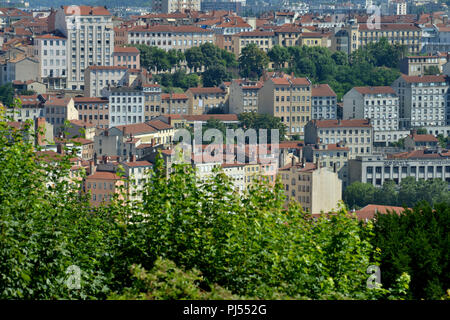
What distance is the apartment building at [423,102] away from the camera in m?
67.6

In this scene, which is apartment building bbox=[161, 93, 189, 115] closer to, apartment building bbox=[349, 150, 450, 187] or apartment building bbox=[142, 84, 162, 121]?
apartment building bbox=[142, 84, 162, 121]

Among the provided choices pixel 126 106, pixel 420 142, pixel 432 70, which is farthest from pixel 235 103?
pixel 432 70

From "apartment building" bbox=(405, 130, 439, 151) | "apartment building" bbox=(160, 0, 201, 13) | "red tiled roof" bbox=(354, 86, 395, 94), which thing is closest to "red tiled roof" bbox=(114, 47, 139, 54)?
"red tiled roof" bbox=(354, 86, 395, 94)

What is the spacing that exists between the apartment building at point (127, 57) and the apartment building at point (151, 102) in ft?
17.8

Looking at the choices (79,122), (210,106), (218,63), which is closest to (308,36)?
(218,63)

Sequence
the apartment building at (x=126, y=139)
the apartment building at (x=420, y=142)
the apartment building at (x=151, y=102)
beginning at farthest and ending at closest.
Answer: the apartment building at (x=151, y=102) < the apartment building at (x=420, y=142) < the apartment building at (x=126, y=139)

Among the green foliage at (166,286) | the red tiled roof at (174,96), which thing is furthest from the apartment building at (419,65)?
the green foliage at (166,286)

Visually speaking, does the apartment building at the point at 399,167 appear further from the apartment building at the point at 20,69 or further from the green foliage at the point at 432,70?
the apartment building at the point at 20,69

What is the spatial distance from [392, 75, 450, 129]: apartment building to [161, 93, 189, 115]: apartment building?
1248cm

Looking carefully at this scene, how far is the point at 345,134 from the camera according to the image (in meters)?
59.9

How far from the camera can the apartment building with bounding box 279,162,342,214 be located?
155 feet

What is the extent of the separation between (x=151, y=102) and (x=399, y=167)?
1404cm

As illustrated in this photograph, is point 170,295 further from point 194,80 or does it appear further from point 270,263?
point 194,80
